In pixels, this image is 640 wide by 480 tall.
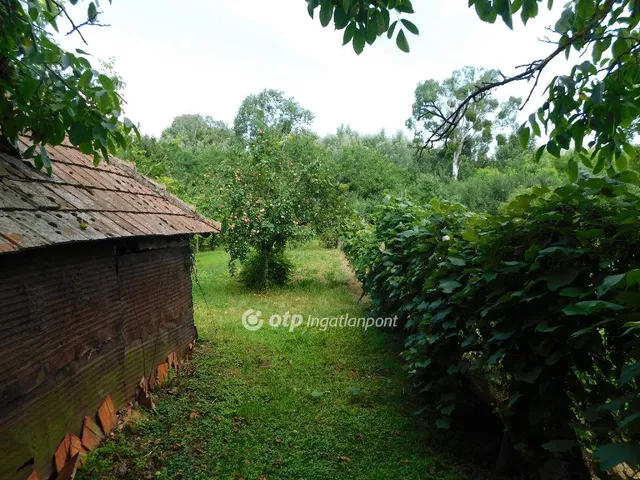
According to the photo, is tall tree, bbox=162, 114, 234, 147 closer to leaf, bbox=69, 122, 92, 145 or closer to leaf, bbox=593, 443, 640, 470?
leaf, bbox=69, 122, 92, 145

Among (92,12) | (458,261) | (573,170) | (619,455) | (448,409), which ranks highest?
(92,12)

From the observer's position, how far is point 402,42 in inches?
93.4

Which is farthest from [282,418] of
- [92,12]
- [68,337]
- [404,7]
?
[92,12]

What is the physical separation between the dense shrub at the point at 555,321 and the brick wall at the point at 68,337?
3.16m

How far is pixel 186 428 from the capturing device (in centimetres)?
428

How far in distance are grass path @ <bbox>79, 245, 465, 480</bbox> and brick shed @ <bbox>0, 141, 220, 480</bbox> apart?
21.5 inches

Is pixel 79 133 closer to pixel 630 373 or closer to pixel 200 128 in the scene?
pixel 630 373

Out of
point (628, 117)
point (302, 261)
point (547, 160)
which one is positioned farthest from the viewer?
point (547, 160)

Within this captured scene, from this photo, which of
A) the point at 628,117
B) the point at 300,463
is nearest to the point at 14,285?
the point at 300,463

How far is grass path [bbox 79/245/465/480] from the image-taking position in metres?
3.56

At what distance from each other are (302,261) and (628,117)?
16.0m

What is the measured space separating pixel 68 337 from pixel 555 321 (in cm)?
367

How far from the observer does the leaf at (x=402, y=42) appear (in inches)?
92.9

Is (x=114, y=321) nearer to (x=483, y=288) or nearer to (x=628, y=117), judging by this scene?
(x=483, y=288)
